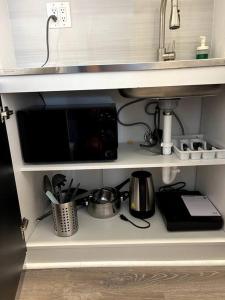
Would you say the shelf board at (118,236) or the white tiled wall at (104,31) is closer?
the shelf board at (118,236)

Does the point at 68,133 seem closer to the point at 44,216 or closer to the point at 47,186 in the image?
the point at 47,186

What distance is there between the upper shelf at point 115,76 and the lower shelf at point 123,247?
644 millimetres

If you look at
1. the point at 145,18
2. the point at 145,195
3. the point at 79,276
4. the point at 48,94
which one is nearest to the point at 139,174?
the point at 145,195

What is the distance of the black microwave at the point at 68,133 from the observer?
2.90 ft

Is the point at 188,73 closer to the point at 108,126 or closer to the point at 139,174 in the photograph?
the point at 108,126

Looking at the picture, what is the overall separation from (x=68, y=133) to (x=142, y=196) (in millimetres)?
474

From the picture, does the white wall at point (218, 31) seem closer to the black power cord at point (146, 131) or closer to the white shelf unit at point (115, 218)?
the white shelf unit at point (115, 218)

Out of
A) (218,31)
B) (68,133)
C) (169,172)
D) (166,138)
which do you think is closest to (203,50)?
(218,31)

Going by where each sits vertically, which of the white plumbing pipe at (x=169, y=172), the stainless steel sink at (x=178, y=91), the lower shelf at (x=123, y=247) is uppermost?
the stainless steel sink at (x=178, y=91)

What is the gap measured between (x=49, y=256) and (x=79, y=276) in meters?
0.16

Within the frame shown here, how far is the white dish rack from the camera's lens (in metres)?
0.90

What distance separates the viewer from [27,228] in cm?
98

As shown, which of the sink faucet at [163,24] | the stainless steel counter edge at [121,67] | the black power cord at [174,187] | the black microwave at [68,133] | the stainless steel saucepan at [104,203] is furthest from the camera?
the black power cord at [174,187]

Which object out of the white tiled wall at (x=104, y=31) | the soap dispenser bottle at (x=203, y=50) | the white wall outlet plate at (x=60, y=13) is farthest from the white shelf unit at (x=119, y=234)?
the white wall outlet plate at (x=60, y=13)
